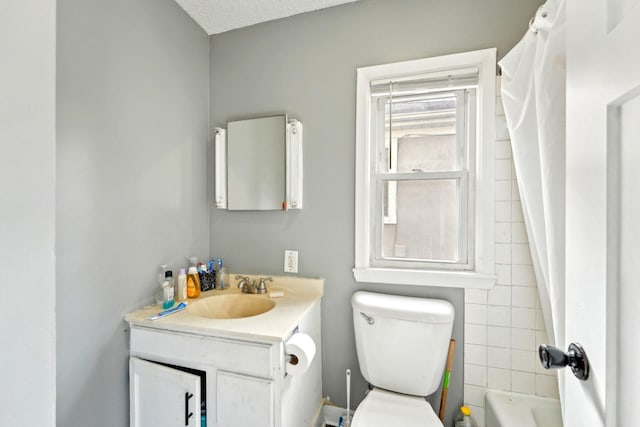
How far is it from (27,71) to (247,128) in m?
1.14

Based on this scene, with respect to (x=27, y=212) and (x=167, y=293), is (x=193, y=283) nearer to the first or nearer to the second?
(x=167, y=293)

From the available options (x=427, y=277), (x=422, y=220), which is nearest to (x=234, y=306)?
(x=427, y=277)

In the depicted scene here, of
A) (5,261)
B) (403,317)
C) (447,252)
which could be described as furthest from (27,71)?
(447,252)

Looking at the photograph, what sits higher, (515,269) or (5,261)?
(5,261)

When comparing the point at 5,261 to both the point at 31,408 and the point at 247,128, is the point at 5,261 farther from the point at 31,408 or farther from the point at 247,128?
the point at 247,128

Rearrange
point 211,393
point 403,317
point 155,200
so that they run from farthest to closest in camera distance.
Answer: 1. point 155,200
2. point 403,317
3. point 211,393

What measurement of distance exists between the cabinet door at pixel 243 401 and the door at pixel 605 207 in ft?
2.92

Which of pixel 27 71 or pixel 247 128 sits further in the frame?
pixel 247 128

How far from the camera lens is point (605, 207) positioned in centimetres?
47

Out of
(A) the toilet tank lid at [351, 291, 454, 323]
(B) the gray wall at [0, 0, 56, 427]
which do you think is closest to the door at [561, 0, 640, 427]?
(A) the toilet tank lid at [351, 291, 454, 323]

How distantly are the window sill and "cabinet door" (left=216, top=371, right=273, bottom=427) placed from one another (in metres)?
0.69

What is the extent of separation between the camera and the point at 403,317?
1204 mm

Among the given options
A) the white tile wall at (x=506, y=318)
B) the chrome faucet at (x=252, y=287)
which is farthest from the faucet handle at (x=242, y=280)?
the white tile wall at (x=506, y=318)

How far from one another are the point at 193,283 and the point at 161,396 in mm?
511
